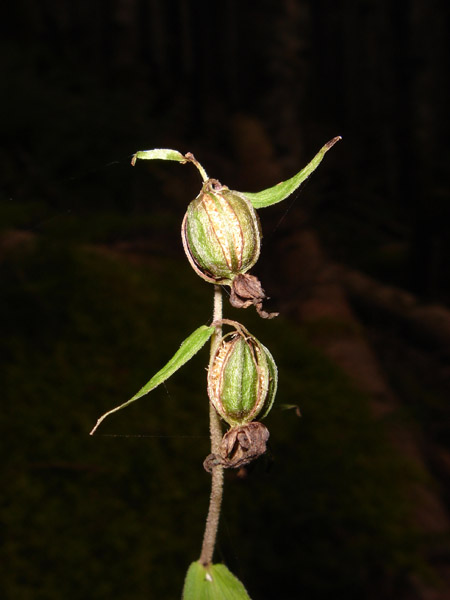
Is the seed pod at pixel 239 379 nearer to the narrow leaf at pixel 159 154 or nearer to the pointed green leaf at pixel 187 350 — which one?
the pointed green leaf at pixel 187 350

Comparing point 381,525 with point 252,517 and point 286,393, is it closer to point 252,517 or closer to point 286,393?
point 252,517

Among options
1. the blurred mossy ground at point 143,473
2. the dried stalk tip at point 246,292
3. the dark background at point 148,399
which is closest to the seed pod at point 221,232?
the dried stalk tip at point 246,292

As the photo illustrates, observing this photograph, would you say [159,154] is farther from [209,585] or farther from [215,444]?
[209,585]

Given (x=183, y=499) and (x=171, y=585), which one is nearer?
(x=171, y=585)

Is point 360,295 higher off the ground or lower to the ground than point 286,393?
lower

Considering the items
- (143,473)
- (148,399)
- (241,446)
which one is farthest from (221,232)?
(148,399)

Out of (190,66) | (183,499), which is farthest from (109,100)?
(190,66)
